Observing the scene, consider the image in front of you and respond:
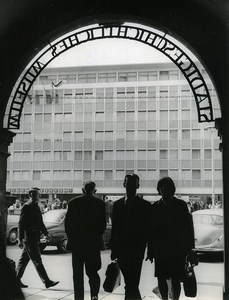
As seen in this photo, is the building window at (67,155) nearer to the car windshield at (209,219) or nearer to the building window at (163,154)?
the building window at (163,154)

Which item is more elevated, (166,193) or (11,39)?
(11,39)

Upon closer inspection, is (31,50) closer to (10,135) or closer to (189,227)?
(10,135)

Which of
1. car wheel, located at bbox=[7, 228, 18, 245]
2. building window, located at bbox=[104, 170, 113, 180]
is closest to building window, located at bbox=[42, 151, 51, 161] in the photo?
building window, located at bbox=[104, 170, 113, 180]

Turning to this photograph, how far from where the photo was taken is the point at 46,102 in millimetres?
43406

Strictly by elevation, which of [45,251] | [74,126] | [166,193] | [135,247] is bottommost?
[45,251]

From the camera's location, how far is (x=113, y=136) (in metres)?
41.9

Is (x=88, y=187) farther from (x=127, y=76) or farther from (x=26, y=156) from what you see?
(x=26, y=156)

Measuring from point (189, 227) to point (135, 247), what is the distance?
0.79 metres

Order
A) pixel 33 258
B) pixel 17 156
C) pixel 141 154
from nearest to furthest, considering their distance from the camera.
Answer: pixel 33 258, pixel 141 154, pixel 17 156

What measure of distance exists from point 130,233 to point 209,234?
6.06 meters

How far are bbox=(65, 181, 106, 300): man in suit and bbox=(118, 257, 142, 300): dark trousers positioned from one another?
445 millimetres

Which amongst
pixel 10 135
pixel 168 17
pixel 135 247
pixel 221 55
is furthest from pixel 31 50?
pixel 135 247

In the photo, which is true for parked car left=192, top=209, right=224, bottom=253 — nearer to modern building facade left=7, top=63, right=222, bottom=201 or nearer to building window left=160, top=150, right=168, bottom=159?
modern building facade left=7, top=63, right=222, bottom=201

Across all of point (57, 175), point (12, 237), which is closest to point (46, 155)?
point (57, 175)
